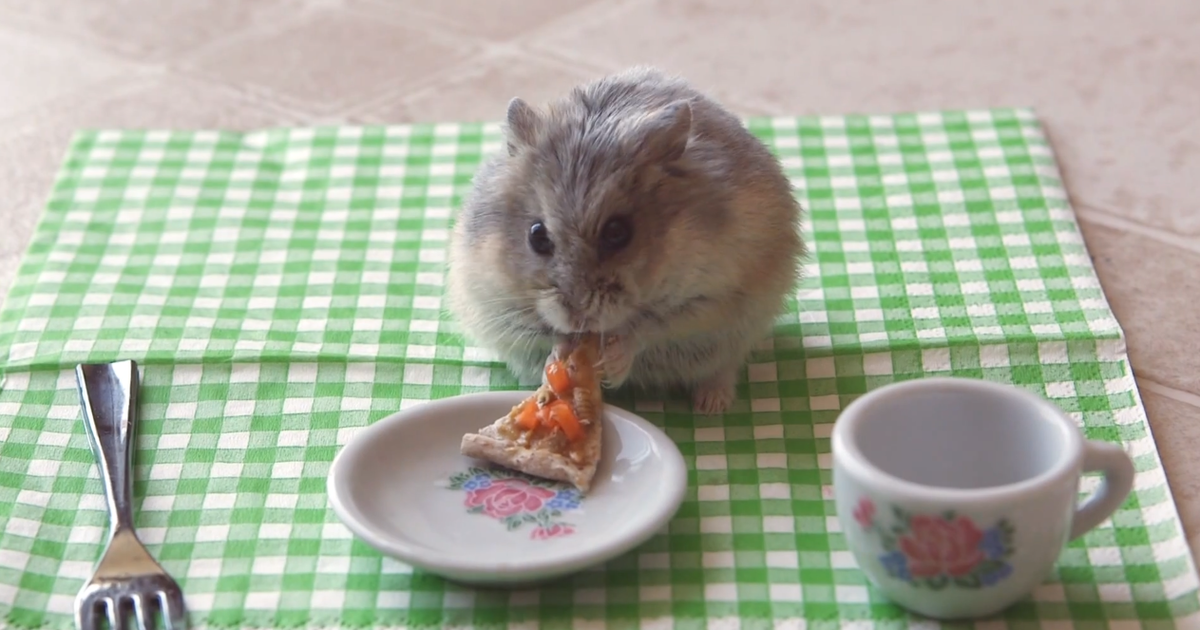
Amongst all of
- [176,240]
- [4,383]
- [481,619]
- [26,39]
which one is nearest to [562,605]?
[481,619]

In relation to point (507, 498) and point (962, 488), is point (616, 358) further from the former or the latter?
point (962, 488)

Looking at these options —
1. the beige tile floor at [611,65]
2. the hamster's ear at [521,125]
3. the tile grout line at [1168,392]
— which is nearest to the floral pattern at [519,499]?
the hamster's ear at [521,125]

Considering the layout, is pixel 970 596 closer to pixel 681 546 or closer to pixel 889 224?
pixel 681 546

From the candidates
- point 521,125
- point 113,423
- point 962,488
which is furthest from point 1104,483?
point 113,423

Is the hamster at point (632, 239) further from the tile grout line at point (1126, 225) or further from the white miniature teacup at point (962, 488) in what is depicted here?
the tile grout line at point (1126, 225)

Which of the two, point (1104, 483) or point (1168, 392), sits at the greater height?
point (1104, 483)
